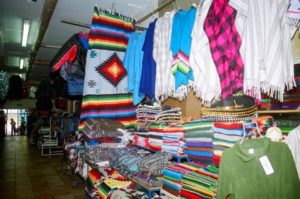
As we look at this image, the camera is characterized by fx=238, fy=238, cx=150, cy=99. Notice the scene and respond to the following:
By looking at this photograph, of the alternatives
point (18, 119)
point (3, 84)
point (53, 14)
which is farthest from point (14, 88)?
point (18, 119)

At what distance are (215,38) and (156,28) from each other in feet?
2.81

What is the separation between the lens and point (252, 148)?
1.37 metres

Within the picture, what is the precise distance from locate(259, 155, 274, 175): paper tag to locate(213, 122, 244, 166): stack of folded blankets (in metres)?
0.17

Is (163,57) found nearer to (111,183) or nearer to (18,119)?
(111,183)

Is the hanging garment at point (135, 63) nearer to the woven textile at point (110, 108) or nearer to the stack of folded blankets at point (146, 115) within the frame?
the stack of folded blankets at point (146, 115)

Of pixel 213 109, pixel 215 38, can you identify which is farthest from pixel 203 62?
pixel 213 109

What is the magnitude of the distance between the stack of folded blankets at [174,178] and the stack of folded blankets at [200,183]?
0.06m

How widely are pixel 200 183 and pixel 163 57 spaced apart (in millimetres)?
1201

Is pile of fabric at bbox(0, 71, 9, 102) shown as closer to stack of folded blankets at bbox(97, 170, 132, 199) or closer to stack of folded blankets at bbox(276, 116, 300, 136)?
stack of folded blankets at bbox(97, 170, 132, 199)

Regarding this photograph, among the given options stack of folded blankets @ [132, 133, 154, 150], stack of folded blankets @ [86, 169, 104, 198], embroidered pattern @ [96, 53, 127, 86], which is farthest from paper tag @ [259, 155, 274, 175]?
embroidered pattern @ [96, 53, 127, 86]

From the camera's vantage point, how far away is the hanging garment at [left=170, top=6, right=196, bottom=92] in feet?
6.36

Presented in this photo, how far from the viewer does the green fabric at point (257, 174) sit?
1317 mm

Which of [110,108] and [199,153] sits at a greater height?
[110,108]

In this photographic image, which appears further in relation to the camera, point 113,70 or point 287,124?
point 113,70
